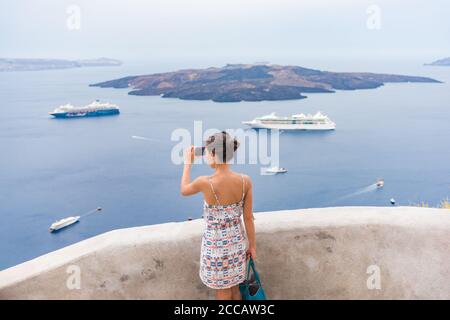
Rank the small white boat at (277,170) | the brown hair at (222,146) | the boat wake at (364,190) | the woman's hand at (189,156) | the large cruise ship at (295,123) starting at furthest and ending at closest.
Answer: the large cruise ship at (295,123) < the small white boat at (277,170) < the boat wake at (364,190) < the woman's hand at (189,156) < the brown hair at (222,146)

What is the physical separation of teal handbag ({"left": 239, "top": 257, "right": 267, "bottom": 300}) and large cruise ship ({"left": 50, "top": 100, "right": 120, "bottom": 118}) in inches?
1611

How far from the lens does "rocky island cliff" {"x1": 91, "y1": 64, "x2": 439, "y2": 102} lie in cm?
4728

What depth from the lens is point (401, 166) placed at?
1013 inches

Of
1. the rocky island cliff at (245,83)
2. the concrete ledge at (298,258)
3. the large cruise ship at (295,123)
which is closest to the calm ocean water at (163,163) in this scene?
the large cruise ship at (295,123)

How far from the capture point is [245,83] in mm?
48188

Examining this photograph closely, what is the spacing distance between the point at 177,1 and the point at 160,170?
55.1m

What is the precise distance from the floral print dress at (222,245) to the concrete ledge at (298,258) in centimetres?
15

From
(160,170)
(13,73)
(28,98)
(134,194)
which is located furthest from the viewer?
(13,73)

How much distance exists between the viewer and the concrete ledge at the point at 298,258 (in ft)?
4.25

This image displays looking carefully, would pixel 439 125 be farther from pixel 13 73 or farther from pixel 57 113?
pixel 13 73

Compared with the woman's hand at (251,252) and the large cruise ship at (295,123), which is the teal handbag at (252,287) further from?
the large cruise ship at (295,123)

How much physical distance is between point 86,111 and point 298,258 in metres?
41.2

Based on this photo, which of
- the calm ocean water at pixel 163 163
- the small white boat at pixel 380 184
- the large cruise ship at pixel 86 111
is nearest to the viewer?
the calm ocean water at pixel 163 163
